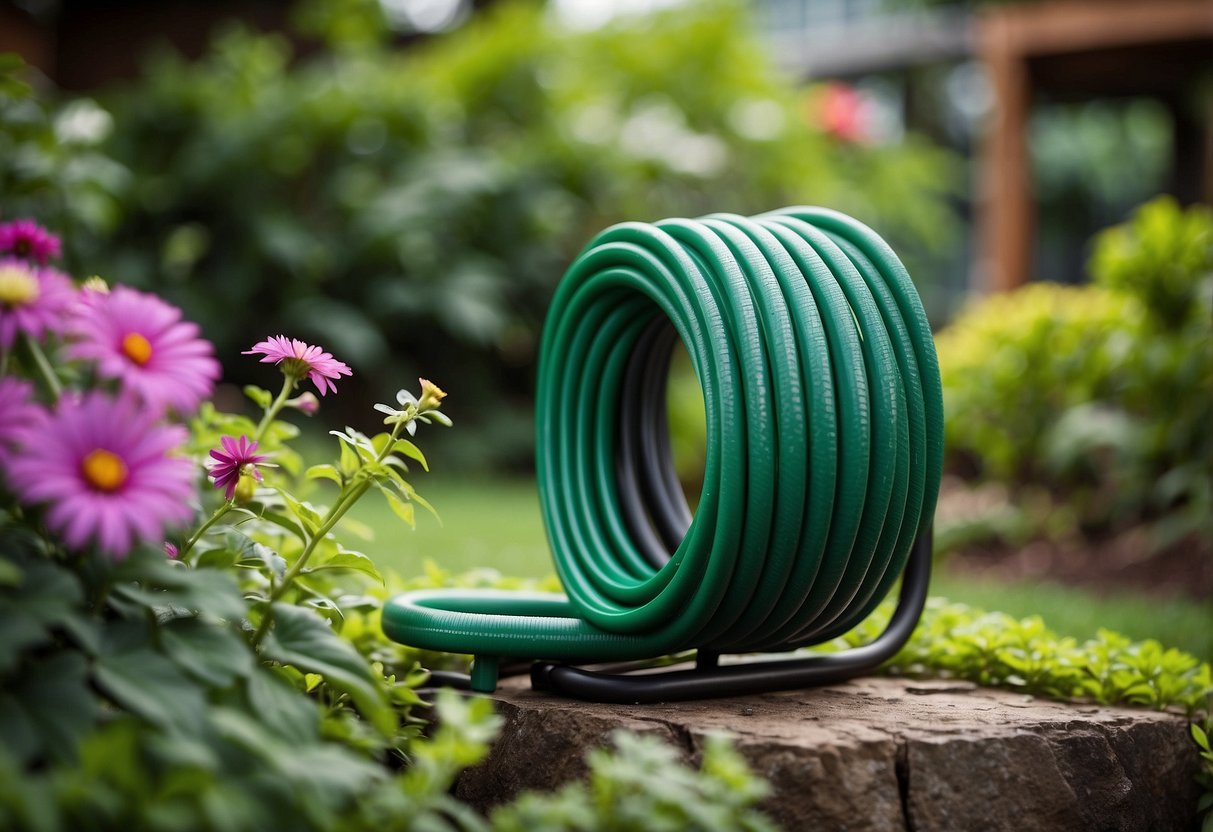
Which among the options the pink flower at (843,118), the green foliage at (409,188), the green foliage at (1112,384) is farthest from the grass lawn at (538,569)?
the pink flower at (843,118)

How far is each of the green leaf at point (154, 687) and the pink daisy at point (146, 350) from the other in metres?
0.28

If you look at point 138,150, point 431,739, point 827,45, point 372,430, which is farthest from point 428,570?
point 827,45

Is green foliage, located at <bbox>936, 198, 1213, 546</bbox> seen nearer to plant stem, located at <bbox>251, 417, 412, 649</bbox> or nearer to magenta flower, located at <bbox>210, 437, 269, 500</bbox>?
plant stem, located at <bbox>251, 417, 412, 649</bbox>

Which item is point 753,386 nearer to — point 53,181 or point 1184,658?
point 1184,658

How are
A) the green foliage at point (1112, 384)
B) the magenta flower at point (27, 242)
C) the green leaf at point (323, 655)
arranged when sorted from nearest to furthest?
the green leaf at point (323, 655), the magenta flower at point (27, 242), the green foliage at point (1112, 384)

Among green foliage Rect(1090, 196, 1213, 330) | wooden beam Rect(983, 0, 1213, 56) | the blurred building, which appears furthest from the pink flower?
green foliage Rect(1090, 196, 1213, 330)

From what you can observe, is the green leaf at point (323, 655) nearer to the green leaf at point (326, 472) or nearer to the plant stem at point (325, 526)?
the plant stem at point (325, 526)

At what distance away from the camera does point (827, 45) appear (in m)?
15.5

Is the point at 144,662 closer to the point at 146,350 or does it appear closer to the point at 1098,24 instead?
the point at 146,350

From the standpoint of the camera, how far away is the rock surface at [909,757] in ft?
5.26

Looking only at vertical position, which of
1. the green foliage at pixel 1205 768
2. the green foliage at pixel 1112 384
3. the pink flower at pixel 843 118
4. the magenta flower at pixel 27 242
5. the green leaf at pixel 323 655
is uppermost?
the pink flower at pixel 843 118

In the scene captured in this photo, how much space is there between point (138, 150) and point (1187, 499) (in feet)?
22.6

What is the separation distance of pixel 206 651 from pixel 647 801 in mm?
536

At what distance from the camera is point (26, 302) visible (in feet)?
4.16
